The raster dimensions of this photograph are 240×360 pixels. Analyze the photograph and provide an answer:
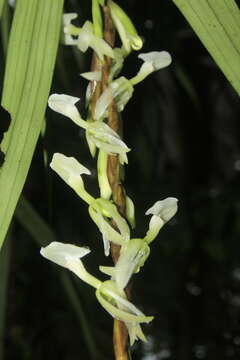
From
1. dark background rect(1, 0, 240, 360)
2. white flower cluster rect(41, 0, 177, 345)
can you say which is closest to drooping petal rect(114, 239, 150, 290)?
white flower cluster rect(41, 0, 177, 345)

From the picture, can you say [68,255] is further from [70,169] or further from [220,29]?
[220,29]

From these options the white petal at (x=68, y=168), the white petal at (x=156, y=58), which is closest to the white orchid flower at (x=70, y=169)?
the white petal at (x=68, y=168)

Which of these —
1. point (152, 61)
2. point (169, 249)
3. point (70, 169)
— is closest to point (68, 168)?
point (70, 169)

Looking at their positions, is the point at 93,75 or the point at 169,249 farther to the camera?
the point at 169,249

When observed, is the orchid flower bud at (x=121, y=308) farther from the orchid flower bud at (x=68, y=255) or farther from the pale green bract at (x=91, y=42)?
the pale green bract at (x=91, y=42)

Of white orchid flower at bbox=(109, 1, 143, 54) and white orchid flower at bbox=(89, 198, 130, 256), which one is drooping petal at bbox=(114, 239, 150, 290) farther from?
white orchid flower at bbox=(109, 1, 143, 54)
